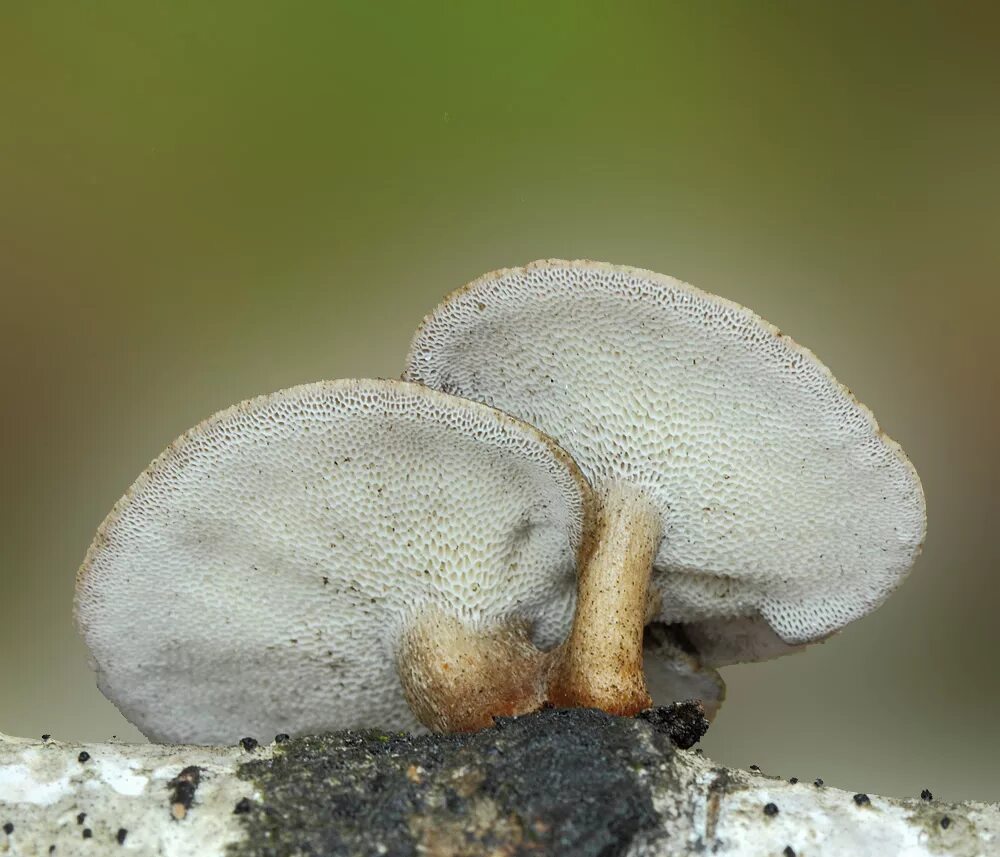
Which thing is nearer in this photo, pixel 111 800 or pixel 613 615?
pixel 111 800

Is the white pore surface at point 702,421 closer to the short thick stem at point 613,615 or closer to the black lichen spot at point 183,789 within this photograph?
the short thick stem at point 613,615

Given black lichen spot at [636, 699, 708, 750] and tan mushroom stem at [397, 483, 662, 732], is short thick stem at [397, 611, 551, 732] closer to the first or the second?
tan mushroom stem at [397, 483, 662, 732]

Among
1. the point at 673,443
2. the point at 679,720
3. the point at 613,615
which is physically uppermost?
the point at 673,443

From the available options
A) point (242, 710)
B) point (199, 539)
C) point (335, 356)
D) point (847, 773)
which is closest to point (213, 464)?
point (199, 539)

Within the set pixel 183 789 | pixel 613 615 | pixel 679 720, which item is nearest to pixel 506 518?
pixel 613 615

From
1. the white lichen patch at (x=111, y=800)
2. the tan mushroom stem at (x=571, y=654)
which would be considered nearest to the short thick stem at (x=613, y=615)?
the tan mushroom stem at (x=571, y=654)

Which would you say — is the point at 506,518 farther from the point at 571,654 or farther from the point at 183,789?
the point at 183,789
